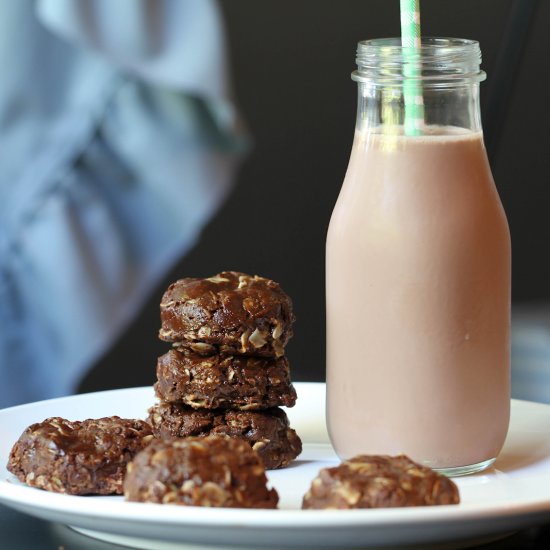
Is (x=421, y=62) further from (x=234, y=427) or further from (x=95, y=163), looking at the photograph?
(x=95, y=163)

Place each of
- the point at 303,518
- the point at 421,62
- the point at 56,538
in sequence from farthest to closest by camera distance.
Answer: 1. the point at 421,62
2. the point at 56,538
3. the point at 303,518

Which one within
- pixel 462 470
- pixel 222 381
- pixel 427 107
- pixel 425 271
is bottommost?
pixel 462 470

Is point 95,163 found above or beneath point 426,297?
beneath

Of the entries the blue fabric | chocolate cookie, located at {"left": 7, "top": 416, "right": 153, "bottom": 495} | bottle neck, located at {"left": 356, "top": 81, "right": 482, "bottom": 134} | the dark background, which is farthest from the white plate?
the dark background

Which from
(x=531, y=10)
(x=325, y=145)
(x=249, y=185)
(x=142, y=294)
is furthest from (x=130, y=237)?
(x=531, y=10)

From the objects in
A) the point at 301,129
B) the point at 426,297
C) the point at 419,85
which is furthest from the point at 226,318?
the point at 301,129

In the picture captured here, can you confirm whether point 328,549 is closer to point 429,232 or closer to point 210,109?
point 429,232
